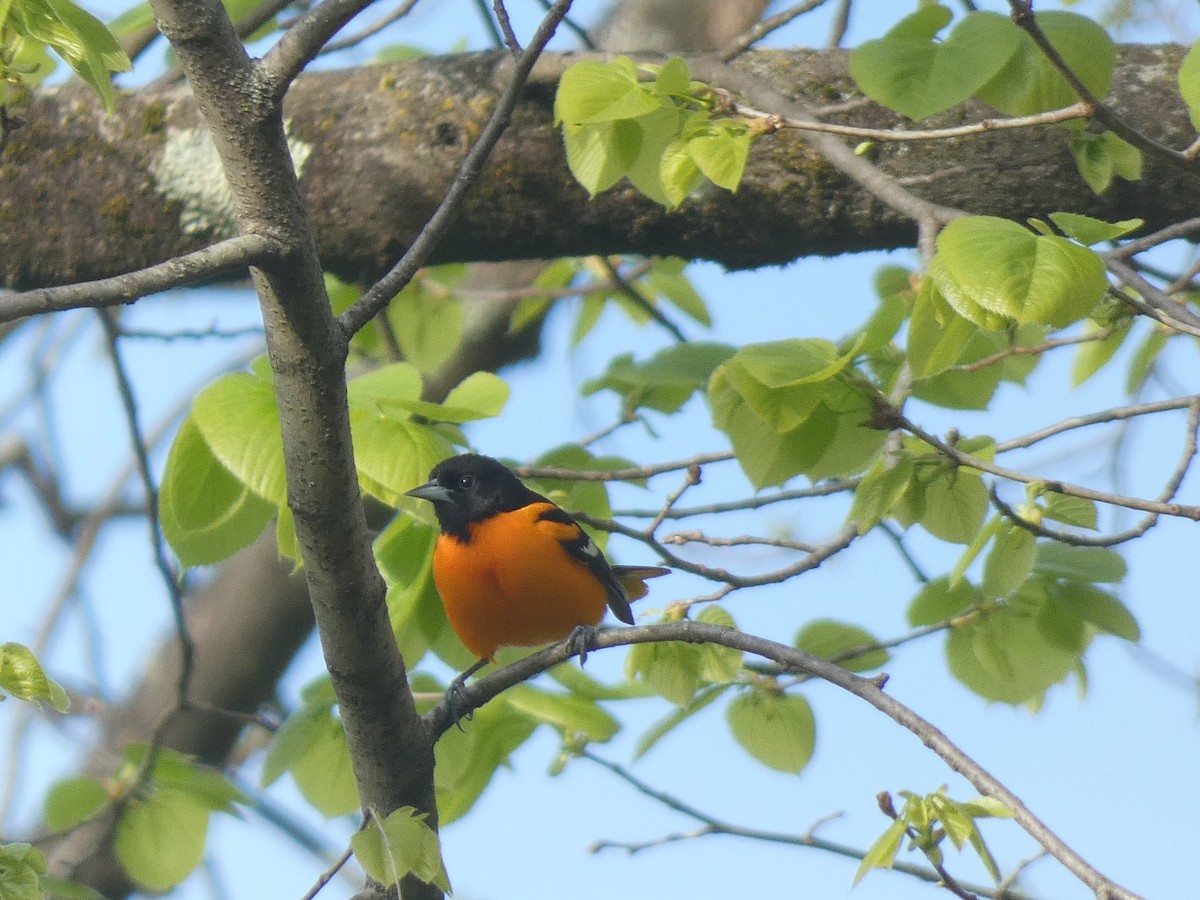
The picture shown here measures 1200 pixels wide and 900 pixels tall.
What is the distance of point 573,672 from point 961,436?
1.57 m

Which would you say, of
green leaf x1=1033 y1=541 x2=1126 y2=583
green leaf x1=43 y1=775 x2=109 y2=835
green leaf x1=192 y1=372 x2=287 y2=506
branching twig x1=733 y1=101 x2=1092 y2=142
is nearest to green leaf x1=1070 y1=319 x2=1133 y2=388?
green leaf x1=1033 y1=541 x2=1126 y2=583

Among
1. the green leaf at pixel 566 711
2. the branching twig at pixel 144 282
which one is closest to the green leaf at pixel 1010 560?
the green leaf at pixel 566 711

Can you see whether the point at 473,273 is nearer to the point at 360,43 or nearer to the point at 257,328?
the point at 360,43

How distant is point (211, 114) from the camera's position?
2062 mm

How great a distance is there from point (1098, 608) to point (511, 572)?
1.86m

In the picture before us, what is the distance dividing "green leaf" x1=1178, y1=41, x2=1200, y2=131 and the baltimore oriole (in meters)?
2.13

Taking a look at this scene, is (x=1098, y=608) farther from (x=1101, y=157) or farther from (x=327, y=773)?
(x=327, y=773)

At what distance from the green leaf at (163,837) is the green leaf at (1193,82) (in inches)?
130

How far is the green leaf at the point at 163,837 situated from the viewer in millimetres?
3818

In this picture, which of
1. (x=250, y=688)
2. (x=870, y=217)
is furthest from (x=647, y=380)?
(x=250, y=688)

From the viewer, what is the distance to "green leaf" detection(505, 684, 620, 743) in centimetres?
366

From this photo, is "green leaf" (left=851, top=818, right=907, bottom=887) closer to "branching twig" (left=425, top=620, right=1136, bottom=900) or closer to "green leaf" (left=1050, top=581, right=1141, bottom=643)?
"branching twig" (left=425, top=620, right=1136, bottom=900)

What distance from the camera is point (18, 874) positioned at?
6.38ft

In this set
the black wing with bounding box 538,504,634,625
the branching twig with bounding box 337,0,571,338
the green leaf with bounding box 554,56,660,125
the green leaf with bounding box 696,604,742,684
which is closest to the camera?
the branching twig with bounding box 337,0,571,338
